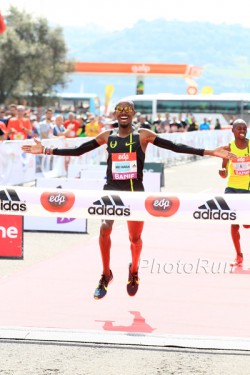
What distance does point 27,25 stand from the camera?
8231 cm

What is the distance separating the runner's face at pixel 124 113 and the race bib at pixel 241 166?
2772mm

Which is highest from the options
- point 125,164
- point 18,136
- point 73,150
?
point 73,150

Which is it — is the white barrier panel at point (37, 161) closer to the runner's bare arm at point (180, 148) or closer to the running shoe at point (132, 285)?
the running shoe at point (132, 285)

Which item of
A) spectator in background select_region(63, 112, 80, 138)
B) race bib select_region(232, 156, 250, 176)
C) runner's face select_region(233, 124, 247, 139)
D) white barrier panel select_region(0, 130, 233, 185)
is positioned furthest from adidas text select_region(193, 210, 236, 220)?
spectator in background select_region(63, 112, 80, 138)

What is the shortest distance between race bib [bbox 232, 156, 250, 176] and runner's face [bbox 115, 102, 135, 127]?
277 centimetres

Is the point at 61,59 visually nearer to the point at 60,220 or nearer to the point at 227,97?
the point at 227,97

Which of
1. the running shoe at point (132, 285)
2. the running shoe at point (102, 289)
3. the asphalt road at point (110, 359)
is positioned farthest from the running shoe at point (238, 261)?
the asphalt road at point (110, 359)

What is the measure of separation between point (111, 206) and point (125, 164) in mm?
401

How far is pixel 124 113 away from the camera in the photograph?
891 cm

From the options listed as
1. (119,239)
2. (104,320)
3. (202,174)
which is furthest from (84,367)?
(202,174)

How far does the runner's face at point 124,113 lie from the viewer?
29.2ft

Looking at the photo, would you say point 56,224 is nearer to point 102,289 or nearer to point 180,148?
point 102,289

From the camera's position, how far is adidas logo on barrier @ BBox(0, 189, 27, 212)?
9320mm

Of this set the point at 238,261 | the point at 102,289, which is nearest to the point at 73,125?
the point at 238,261
